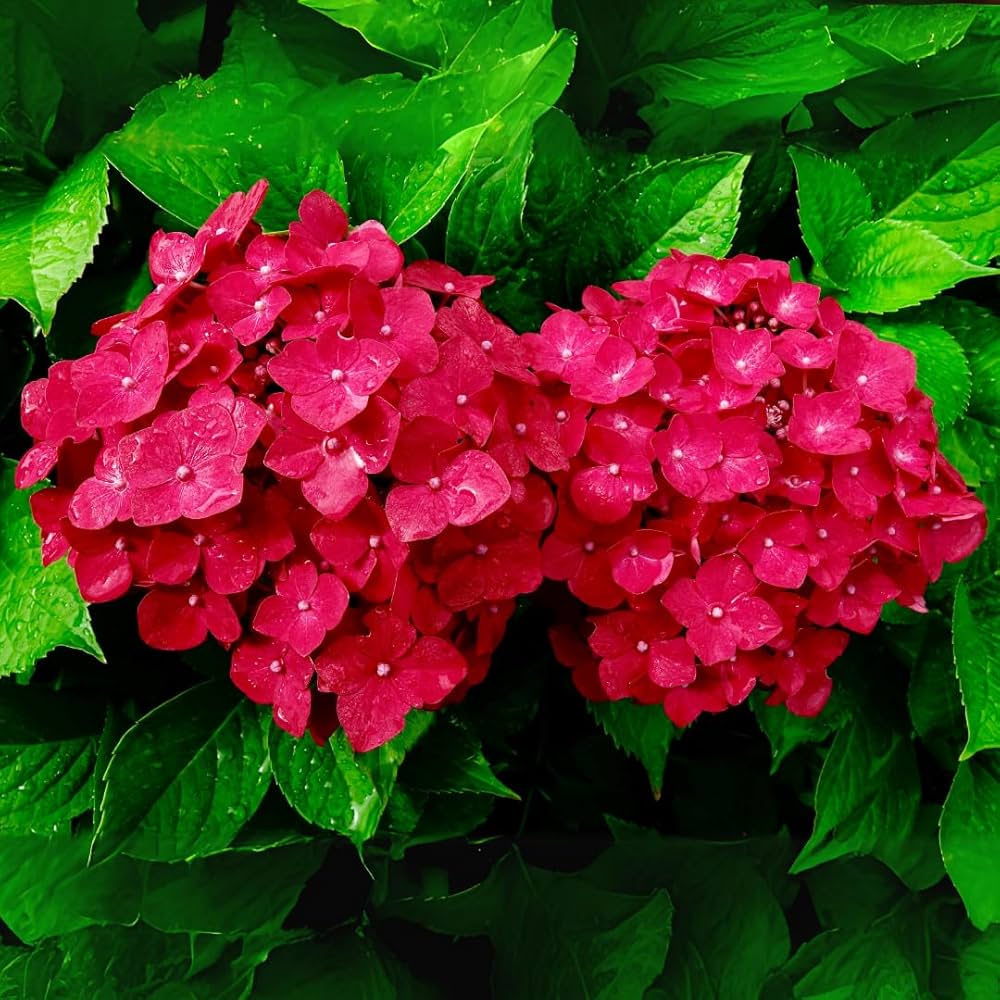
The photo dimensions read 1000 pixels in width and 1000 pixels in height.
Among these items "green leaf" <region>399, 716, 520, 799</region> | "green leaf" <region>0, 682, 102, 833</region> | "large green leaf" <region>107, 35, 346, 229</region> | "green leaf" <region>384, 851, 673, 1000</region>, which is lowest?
"green leaf" <region>384, 851, 673, 1000</region>

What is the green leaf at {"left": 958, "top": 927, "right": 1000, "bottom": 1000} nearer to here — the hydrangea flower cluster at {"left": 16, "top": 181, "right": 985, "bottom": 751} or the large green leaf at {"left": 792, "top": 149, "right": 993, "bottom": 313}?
the hydrangea flower cluster at {"left": 16, "top": 181, "right": 985, "bottom": 751}

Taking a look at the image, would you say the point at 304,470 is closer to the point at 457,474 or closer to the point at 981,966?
the point at 457,474

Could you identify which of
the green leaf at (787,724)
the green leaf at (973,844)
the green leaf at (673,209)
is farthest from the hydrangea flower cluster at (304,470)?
the green leaf at (973,844)

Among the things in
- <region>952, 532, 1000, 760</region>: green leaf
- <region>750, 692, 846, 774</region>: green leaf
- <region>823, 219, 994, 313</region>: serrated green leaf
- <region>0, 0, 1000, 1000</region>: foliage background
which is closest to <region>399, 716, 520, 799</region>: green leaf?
<region>0, 0, 1000, 1000</region>: foliage background

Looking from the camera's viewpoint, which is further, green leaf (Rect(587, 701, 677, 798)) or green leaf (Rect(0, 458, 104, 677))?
green leaf (Rect(587, 701, 677, 798))

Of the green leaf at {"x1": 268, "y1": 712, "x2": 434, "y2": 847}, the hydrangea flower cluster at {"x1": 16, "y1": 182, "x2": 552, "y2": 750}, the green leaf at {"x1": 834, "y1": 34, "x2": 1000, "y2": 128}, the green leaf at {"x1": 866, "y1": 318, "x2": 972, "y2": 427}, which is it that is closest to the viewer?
the hydrangea flower cluster at {"x1": 16, "y1": 182, "x2": 552, "y2": 750}

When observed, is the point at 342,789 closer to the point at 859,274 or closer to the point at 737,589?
the point at 737,589

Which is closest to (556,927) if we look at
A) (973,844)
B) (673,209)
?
(973,844)

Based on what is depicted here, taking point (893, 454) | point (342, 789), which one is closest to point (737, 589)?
point (893, 454)
